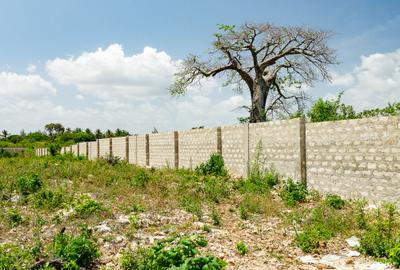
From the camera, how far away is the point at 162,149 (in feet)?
62.3

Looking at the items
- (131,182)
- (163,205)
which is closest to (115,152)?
(131,182)

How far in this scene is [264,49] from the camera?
23203mm

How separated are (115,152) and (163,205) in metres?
18.3

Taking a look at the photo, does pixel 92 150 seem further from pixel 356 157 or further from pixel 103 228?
pixel 103 228

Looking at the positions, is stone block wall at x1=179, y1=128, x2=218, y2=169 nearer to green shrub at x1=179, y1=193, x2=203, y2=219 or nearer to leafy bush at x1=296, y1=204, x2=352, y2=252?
green shrub at x1=179, y1=193, x2=203, y2=219

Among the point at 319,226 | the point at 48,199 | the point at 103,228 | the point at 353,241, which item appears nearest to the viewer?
the point at 353,241

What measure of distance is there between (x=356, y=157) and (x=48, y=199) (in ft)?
21.9

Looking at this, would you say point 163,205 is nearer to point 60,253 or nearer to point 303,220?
point 303,220

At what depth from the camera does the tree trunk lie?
23217 mm

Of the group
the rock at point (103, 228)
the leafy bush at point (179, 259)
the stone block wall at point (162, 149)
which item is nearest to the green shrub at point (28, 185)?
the rock at point (103, 228)

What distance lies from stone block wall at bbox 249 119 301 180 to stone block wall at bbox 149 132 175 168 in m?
6.00

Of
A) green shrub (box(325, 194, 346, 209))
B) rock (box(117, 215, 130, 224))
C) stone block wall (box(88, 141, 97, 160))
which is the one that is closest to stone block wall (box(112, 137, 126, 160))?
stone block wall (box(88, 141, 97, 160))

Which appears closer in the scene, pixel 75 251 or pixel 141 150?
pixel 75 251

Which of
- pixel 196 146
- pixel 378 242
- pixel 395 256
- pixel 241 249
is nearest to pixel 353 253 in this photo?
pixel 378 242
